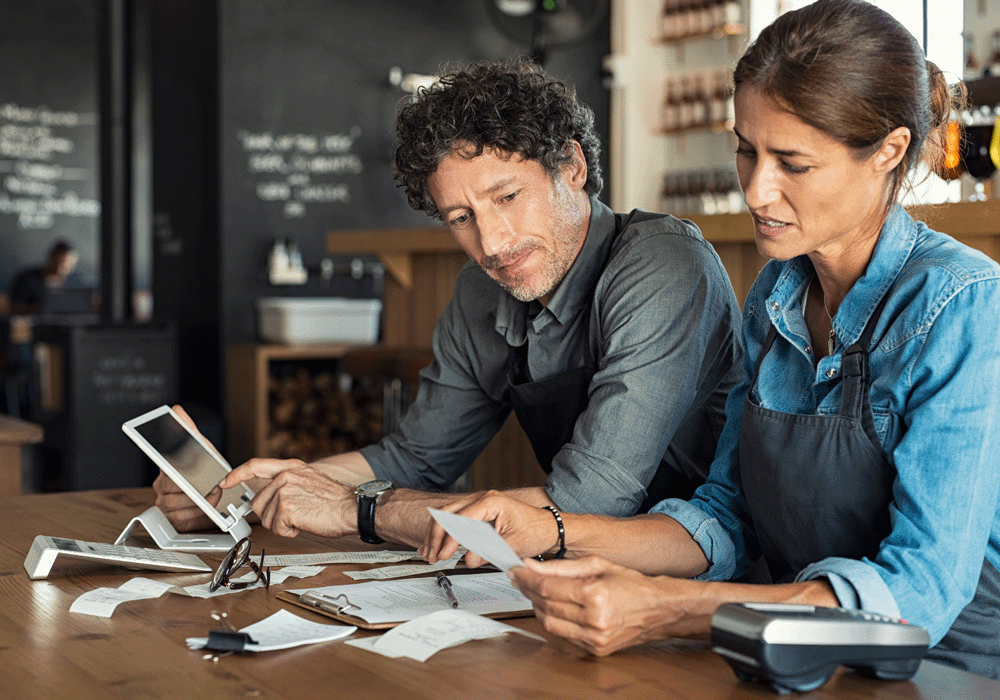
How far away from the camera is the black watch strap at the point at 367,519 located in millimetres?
1700

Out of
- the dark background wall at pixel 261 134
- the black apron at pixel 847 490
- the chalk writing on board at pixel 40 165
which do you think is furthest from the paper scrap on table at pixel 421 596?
the chalk writing on board at pixel 40 165

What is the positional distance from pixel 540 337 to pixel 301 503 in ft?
1.73

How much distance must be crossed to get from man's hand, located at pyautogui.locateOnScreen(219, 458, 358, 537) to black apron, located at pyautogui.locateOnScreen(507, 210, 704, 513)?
0.38 meters

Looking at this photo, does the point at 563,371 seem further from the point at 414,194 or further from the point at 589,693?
the point at 589,693

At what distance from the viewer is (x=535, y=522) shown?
4.75ft

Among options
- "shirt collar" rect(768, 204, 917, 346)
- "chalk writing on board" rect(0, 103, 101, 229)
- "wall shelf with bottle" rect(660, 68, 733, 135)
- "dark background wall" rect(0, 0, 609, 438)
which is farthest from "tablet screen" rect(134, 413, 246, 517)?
"chalk writing on board" rect(0, 103, 101, 229)

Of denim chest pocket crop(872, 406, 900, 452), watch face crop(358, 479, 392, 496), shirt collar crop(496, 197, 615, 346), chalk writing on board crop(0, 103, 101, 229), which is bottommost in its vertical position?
watch face crop(358, 479, 392, 496)

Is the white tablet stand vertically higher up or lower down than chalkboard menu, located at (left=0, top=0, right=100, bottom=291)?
lower down

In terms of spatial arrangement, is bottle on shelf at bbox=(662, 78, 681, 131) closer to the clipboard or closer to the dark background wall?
the dark background wall

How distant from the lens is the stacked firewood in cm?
540

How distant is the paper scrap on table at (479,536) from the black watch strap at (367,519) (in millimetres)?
522

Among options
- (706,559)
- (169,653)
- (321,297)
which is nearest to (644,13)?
(321,297)

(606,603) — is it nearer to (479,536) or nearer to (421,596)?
(479,536)

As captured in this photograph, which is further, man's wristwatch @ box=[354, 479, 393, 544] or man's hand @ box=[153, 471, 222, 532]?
man's hand @ box=[153, 471, 222, 532]
